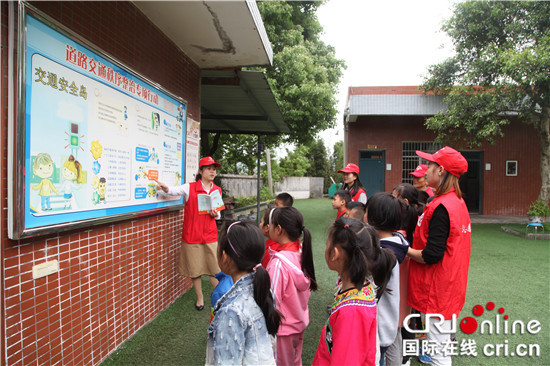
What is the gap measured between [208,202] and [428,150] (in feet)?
39.1

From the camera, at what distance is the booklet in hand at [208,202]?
385 centimetres

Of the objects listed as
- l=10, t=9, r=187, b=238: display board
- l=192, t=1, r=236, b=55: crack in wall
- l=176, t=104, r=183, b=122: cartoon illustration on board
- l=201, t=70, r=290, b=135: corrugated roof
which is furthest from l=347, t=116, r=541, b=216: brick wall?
l=10, t=9, r=187, b=238: display board

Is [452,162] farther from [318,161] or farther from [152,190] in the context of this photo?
[318,161]

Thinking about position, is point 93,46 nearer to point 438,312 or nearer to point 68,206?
point 68,206

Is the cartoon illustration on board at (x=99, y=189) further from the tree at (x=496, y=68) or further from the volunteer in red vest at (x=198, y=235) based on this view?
the tree at (x=496, y=68)

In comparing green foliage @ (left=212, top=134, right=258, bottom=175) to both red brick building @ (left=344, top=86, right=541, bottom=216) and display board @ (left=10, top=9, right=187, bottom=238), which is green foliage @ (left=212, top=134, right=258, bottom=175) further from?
display board @ (left=10, top=9, right=187, bottom=238)

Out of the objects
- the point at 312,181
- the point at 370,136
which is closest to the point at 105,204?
the point at 370,136

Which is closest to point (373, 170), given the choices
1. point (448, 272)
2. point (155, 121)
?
point (155, 121)

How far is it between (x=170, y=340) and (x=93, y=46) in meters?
2.57

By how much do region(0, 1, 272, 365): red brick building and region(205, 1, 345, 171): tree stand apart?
554cm

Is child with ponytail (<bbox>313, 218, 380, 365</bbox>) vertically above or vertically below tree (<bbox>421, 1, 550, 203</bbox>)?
below

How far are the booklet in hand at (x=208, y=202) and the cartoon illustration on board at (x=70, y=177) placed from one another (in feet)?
5.41

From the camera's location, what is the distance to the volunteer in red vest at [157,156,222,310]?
152 inches

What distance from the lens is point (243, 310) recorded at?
145cm
